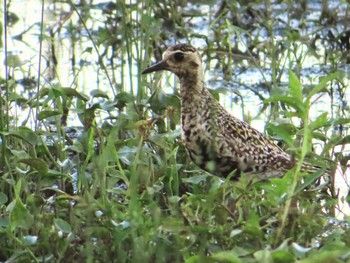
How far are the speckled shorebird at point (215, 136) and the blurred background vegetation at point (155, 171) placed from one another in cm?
12

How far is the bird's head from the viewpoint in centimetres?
648

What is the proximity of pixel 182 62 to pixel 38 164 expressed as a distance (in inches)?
48.0

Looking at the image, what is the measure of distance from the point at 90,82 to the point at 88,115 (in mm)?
2119

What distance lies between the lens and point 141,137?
5.55 metres

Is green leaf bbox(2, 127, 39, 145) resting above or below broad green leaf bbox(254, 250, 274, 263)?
above

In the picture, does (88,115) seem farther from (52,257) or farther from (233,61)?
(233,61)

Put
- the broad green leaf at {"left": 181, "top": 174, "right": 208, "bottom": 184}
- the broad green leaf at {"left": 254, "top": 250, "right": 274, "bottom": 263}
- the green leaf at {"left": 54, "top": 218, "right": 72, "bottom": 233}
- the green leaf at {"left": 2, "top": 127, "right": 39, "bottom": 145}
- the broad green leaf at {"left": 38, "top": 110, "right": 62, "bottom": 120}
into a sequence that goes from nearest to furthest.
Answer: the broad green leaf at {"left": 254, "top": 250, "right": 274, "bottom": 263}
the green leaf at {"left": 54, "top": 218, "right": 72, "bottom": 233}
the broad green leaf at {"left": 181, "top": 174, "right": 208, "bottom": 184}
the green leaf at {"left": 2, "top": 127, "right": 39, "bottom": 145}
the broad green leaf at {"left": 38, "top": 110, "right": 62, "bottom": 120}

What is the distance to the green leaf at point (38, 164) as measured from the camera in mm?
5535

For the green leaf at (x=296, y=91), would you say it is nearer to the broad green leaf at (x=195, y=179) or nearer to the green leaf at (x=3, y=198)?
the broad green leaf at (x=195, y=179)

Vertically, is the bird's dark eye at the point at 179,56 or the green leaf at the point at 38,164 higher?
the bird's dark eye at the point at 179,56

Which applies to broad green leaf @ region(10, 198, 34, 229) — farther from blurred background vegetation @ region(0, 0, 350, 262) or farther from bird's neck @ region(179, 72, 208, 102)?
bird's neck @ region(179, 72, 208, 102)

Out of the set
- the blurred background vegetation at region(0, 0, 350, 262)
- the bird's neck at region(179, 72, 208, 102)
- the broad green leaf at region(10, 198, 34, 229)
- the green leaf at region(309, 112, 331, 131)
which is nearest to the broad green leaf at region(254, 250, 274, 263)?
the blurred background vegetation at region(0, 0, 350, 262)

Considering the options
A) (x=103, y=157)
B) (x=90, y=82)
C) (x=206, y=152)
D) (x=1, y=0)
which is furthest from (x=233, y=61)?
(x=103, y=157)

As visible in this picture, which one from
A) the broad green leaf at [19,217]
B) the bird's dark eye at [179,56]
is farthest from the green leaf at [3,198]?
the bird's dark eye at [179,56]
